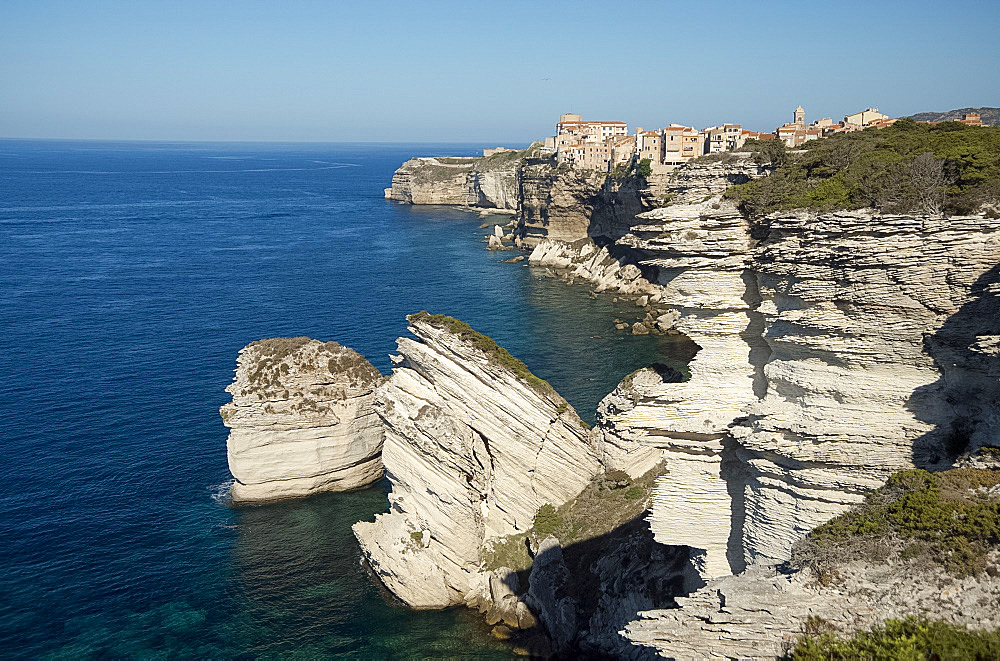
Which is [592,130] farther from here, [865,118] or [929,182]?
[929,182]

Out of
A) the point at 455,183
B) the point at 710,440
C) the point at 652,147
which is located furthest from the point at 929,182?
the point at 455,183

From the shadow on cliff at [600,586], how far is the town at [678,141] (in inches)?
1559

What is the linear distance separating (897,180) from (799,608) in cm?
1660

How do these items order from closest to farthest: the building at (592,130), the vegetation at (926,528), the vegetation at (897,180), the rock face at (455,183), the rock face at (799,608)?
the rock face at (799,608), the vegetation at (926,528), the vegetation at (897,180), the building at (592,130), the rock face at (455,183)

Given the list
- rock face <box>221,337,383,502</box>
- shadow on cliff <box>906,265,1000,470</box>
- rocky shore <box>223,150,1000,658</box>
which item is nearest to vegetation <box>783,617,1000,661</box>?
rocky shore <box>223,150,1000,658</box>

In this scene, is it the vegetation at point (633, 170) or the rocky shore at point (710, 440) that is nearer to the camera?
the rocky shore at point (710, 440)

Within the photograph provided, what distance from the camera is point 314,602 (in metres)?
29.6

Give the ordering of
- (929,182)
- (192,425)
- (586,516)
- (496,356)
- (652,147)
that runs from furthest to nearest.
A: 1. (652,147)
2. (192,425)
3. (496,356)
4. (586,516)
5. (929,182)

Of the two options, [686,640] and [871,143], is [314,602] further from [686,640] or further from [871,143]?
[871,143]

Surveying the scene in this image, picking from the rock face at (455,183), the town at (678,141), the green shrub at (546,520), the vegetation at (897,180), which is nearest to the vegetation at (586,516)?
the green shrub at (546,520)

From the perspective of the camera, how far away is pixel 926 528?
51.5 ft

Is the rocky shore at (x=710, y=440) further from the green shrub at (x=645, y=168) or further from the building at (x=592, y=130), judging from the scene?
the building at (x=592, y=130)

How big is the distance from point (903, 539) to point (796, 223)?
35.4 ft

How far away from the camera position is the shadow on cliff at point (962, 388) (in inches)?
738
